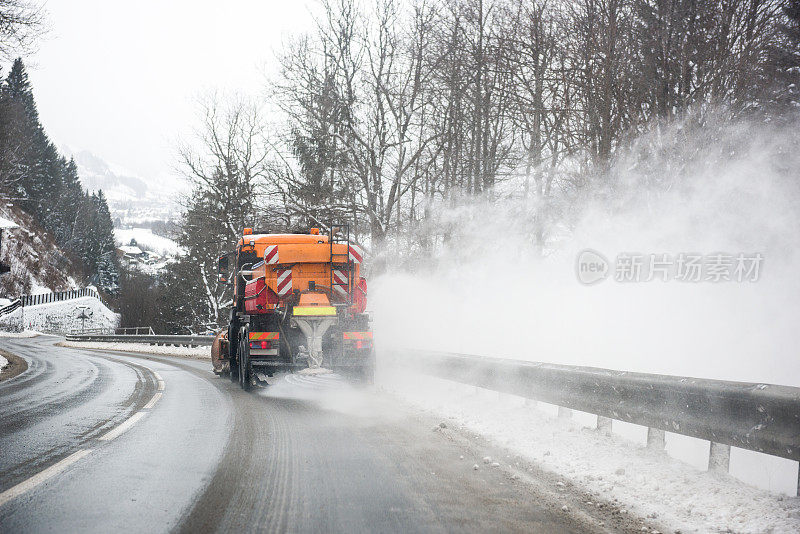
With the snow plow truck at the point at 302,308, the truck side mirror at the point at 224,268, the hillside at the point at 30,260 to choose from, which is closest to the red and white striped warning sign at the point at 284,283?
the snow plow truck at the point at 302,308

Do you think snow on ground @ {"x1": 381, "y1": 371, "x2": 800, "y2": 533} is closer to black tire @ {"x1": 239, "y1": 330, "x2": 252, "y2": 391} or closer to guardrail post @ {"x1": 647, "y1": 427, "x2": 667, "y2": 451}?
guardrail post @ {"x1": 647, "y1": 427, "x2": 667, "y2": 451}

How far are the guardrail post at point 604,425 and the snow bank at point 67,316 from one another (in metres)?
75.8

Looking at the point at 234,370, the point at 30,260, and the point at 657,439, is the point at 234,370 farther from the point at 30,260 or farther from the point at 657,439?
the point at 30,260

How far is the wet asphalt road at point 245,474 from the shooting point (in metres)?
3.84

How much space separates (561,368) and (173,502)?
435 cm

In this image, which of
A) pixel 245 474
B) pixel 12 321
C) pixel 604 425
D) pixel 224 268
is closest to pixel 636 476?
pixel 604 425

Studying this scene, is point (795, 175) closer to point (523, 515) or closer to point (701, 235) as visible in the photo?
point (701, 235)

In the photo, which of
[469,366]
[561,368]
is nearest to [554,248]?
[469,366]

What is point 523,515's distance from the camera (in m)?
4.11

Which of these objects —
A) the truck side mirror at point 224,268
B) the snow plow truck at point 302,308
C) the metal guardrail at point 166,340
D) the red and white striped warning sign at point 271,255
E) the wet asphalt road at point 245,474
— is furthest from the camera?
the metal guardrail at point 166,340

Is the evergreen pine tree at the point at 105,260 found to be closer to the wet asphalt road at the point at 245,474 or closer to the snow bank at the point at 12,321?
the snow bank at the point at 12,321

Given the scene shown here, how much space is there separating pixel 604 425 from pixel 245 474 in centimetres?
358

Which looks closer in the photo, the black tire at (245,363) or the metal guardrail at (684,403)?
the metal guardrail at (684,403)

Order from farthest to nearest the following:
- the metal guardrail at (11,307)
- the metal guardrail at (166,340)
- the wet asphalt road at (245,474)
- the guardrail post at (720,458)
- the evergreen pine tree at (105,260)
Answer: the evergreen pine tree at (105,260), the metal guardrail at (11,307), the metal guardrail at (166,340), the guardrail post at (720,458), the wet asphalt road at (245,474)
